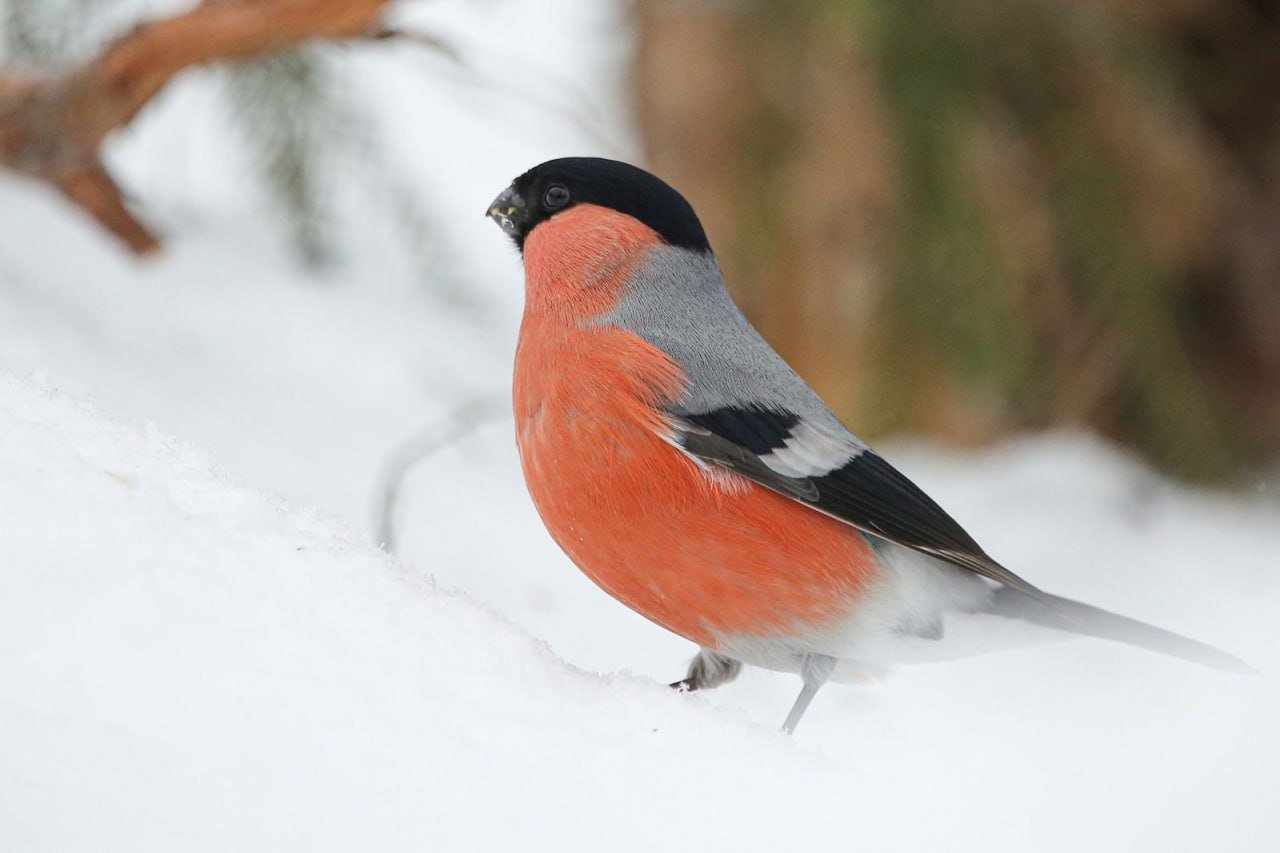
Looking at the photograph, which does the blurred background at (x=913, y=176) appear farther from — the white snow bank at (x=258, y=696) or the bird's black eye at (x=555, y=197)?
the white snow bank at (x=258, y=696)

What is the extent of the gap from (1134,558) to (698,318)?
200cm

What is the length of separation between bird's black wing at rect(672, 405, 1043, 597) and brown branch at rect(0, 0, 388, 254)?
146cm

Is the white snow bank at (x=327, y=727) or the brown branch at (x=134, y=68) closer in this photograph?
the white snow bank at (x=327, y=727)

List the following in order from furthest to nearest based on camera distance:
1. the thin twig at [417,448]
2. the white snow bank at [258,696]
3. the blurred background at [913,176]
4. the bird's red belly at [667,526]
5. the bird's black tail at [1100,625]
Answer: the blurred background at [913,176], the thin twig at [417,448], the bird's black tail at [1100,625], the bird's red belly at [667,526], the white snow bank at [258,696]

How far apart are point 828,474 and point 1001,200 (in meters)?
2.00

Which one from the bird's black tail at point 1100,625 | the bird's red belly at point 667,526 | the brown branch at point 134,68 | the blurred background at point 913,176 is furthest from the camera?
the blurred background at point 913,176

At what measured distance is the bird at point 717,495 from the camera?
211 centimetres

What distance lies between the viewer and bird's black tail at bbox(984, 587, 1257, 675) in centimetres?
225

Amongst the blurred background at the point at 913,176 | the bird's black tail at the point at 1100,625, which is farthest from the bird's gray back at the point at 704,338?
the blurred background at the point at 913,176

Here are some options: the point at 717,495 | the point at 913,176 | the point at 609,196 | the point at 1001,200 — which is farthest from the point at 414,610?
the point at 1001,200

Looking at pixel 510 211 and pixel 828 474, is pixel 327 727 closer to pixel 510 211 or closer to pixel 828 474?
pixel 828 474

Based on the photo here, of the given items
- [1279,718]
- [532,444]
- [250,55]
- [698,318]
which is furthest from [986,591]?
[250,55]

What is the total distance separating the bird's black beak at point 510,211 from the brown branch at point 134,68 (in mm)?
686

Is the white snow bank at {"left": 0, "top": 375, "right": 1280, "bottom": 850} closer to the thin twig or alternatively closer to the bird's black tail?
the bird's black tail
